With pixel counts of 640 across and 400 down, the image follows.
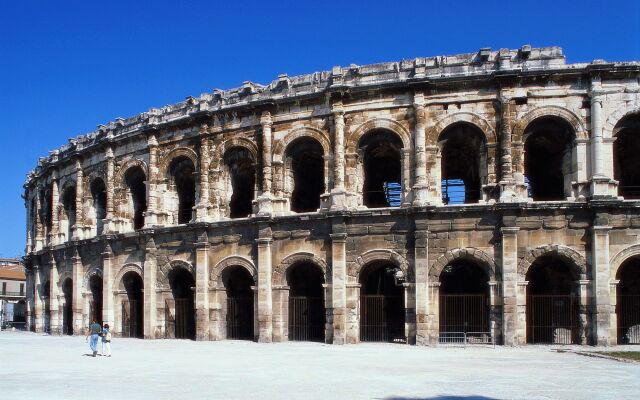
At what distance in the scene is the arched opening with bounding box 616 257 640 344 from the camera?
68.3ft

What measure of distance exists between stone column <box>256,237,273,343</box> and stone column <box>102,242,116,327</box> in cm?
724

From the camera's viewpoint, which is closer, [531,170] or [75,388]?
[75,388]

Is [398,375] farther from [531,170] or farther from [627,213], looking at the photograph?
[531,170]

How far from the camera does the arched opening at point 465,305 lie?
823 inches

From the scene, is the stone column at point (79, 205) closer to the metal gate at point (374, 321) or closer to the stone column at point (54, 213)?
the stone column at point (54, 213)

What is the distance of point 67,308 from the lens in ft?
98.6

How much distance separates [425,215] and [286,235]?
14.4 feet

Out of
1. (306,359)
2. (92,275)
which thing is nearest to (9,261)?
(92,275)

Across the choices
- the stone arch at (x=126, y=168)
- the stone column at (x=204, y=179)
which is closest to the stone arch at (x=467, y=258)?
the stone column at (x=204, y=179)

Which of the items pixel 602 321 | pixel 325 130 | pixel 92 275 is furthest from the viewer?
pixel 92 275

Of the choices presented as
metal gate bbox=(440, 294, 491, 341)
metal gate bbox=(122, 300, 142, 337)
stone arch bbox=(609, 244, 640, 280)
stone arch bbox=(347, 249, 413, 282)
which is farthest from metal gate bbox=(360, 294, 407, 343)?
metal gate bbox=(122, 300, 142, 337)

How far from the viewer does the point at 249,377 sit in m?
12.9

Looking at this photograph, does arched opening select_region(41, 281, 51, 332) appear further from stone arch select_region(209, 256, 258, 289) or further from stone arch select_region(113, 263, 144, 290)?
stone arch select_region(209, 256, 258, 289)

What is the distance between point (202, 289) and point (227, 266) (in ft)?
3.90
